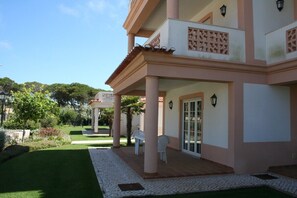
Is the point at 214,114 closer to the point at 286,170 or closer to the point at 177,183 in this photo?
the point at 286,170

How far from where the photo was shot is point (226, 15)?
1053 centimetres

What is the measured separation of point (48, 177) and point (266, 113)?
7339 millimetres

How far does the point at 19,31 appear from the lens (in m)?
16.0

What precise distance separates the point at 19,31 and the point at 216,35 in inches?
471

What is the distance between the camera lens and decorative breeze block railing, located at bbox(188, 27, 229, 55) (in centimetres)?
866

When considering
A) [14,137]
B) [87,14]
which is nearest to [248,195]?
[87,14]

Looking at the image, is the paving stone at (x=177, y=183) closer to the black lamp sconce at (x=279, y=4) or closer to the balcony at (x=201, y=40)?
the balcony at (x=201, y=40)

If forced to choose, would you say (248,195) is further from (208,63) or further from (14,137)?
(14,137)

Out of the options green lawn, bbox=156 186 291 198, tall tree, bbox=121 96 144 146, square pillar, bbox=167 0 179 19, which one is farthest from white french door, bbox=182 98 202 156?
green lawn, bbox=156 186 291 198

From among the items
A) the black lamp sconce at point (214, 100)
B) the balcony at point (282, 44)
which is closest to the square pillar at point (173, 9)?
the balcony at point (282, 44)

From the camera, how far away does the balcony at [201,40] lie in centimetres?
840

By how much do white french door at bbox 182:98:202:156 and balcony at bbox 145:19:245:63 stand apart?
132 inches

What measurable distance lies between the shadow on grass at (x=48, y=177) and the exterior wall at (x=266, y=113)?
5.28 m

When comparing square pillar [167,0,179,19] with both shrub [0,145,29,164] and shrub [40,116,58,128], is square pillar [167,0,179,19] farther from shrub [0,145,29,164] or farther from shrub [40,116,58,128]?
shrub [40,116,58,128]
